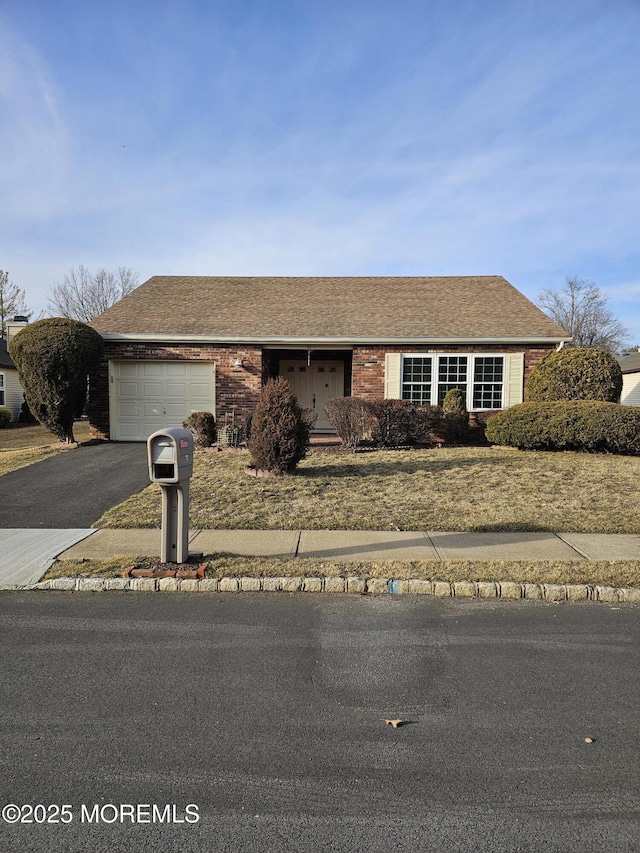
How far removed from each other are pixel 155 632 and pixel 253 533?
9.11 ft

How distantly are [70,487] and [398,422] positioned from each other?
24.0ft

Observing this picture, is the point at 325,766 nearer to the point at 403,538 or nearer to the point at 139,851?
the point at 139,851

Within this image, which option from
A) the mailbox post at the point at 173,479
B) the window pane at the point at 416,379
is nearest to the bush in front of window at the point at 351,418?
the window pane at the point at 416,379

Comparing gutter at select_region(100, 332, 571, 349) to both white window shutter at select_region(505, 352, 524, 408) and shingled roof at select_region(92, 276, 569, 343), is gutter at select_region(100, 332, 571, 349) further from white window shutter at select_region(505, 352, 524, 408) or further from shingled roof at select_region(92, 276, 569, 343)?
white window shutter at select_region(505, 352, 524, 408)

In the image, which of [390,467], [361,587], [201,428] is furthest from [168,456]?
[201,428]

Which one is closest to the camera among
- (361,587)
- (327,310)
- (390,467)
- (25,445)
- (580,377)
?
(361,587)

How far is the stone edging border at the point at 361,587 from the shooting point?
5.19 m

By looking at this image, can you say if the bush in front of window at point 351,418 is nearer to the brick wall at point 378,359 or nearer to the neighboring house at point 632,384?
the brick wall at point 378,359

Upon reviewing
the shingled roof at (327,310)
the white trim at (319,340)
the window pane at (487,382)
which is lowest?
the window pane at (487,382)

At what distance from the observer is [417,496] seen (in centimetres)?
898

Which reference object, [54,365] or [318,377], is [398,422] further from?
[54,365]

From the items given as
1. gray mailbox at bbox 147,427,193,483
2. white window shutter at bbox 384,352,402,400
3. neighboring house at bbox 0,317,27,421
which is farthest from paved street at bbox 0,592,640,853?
neighboring house at bbox 0,317,27,421

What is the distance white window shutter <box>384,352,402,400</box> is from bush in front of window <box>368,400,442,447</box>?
5.83ft

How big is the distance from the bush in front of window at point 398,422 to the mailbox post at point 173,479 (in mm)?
8015
